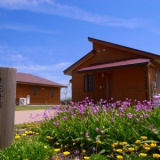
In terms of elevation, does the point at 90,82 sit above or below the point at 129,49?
below

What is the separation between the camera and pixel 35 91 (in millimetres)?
34875

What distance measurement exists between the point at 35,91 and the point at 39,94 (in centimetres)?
98

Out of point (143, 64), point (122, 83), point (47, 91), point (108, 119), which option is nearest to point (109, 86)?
point (122, 83)

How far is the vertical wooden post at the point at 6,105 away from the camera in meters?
3.68

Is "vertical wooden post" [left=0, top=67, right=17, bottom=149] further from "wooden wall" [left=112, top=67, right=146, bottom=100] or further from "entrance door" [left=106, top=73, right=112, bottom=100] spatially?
"entrance door" [left=106, top=73, right=112, bottom=100]

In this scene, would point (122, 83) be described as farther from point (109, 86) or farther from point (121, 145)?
point (121, 145)

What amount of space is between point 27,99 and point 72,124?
28.3 m

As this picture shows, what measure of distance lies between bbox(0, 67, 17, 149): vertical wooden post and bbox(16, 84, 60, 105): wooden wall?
2896 centimetres

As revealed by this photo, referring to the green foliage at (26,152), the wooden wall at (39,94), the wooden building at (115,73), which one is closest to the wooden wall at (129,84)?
the wooden building at (115,73)

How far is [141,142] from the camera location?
3.74 m

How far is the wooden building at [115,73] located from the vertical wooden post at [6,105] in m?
12.9

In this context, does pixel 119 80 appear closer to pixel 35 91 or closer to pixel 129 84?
pixel 129 84

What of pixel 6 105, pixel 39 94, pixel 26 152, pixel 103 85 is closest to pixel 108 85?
pixel 103 85

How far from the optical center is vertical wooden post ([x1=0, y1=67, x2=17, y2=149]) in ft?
12.1
